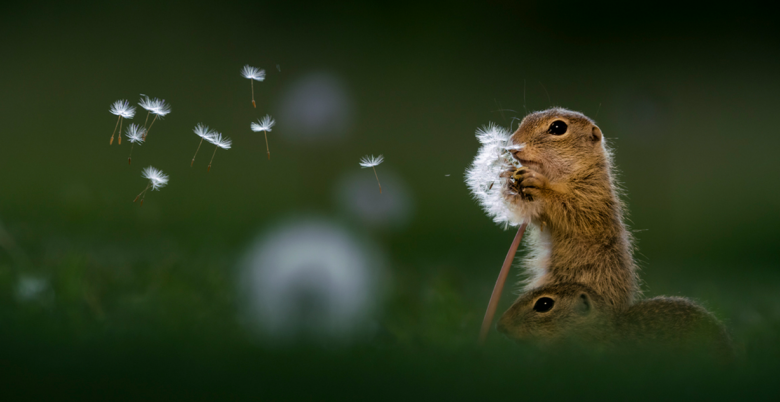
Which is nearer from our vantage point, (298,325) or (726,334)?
(298,325)

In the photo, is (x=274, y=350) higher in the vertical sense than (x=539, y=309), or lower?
lower

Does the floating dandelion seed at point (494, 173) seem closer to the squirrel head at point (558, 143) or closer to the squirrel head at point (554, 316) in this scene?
the squirrel head at point (558, 143)

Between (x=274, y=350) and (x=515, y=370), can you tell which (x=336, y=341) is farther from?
(x=515, y=370)

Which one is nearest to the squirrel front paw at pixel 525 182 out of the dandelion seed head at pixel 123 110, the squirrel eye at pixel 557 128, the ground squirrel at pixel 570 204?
the ground squirrel at pixel 570 204

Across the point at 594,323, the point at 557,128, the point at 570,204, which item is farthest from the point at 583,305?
the point at 557,128

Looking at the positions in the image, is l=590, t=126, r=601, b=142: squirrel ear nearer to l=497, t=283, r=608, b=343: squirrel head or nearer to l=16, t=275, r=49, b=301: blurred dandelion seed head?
l=497, t=283, r=608, b=343: squirrel head

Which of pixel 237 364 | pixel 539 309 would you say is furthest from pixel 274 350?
pixel 539 309

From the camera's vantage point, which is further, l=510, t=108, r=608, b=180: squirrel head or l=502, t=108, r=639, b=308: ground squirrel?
l=510, t=108, r=608, b=180: squirrel head

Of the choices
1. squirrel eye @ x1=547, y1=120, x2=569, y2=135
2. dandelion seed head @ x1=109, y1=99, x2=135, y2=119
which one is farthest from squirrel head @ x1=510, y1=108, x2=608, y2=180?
dandelion seed head @ x1=109, y1=99, x2=135, y2=119
